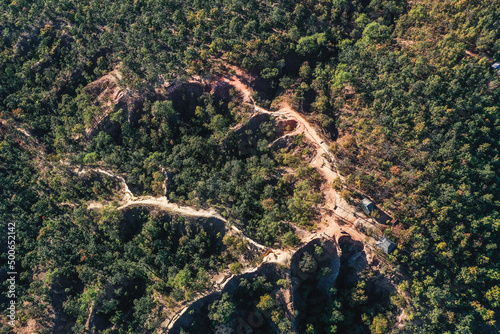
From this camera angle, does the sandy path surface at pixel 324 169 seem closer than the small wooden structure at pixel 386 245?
No

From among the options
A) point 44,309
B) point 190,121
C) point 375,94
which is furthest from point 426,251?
point 44,309

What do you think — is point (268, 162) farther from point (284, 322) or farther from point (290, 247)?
point (284, 322)

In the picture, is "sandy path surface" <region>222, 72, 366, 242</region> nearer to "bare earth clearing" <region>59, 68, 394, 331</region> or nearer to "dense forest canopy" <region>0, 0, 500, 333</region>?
"bare earth clearing" <region>59, 68, 394, 331</region>

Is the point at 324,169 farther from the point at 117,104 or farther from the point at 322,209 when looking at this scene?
the point at 117,104

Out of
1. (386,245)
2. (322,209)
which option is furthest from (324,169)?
(386,245)

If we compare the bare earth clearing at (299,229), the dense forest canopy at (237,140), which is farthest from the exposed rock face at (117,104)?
the bare earth clearing at (299,229)

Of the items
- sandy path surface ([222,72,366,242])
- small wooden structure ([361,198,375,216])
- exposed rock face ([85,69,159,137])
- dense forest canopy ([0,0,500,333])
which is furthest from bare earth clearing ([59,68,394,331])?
exposed rock face ([85,69,159,137])

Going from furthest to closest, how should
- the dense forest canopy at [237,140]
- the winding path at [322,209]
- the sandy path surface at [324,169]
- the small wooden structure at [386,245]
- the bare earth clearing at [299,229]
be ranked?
the sandy path surface at [324,169] < the dense forest canopy at [237,140] < the small wooden structure at [386,245] < the winding path at [322,209] < the bare earth clearing at [299,229]

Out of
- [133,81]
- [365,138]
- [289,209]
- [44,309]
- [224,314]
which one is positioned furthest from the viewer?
[133,81]

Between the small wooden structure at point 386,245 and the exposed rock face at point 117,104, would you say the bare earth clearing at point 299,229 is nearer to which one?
the small wooden structure at point 386,245
